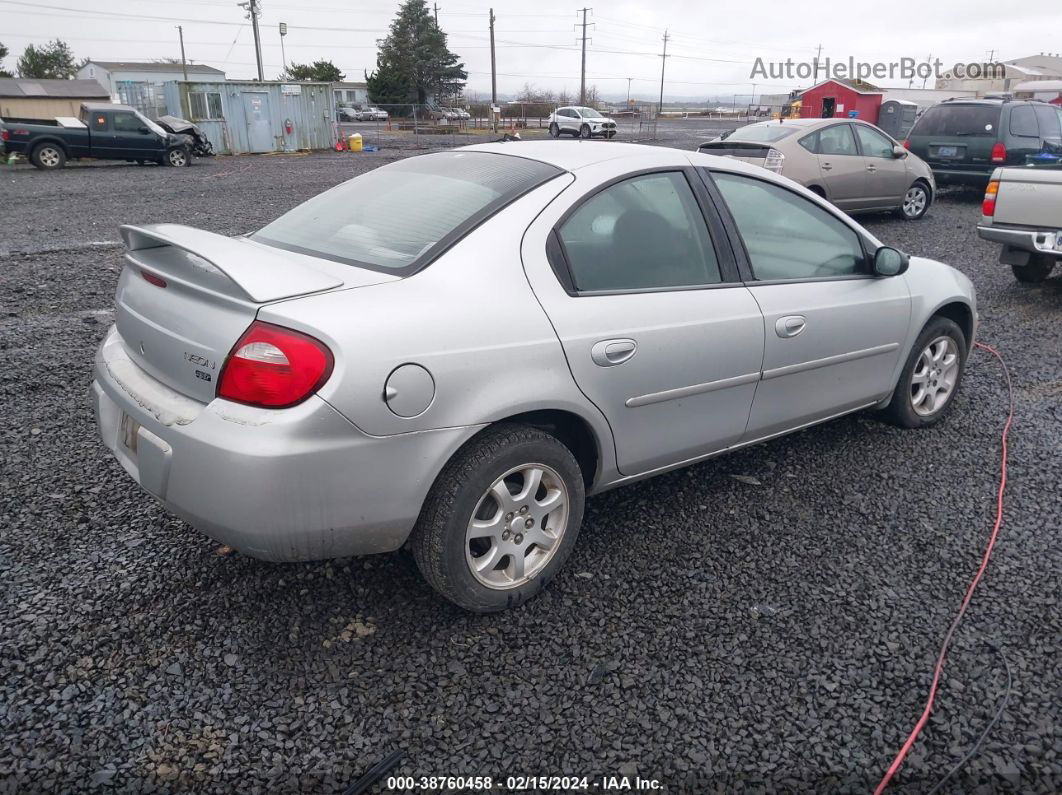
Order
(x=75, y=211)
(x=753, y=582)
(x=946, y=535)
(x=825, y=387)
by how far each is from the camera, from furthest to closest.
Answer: (x=75, y=211) → (x=825, y=387) → (x=946, y=535) → (x=753, y=582)

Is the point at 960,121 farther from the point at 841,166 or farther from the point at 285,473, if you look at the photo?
the point at 285,473

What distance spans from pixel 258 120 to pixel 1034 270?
25471 millimetres

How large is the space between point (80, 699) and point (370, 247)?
167cm

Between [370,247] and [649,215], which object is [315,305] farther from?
[649,215]

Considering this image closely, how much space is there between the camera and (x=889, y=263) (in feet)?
12.0

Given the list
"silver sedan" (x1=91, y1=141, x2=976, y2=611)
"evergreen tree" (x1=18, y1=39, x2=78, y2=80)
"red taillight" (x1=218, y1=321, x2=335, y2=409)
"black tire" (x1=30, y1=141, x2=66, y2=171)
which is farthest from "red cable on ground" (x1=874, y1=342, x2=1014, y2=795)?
"evergreen tree" (x1=18, y1=39, x2=78, y2=80)

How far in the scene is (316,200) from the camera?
337cm

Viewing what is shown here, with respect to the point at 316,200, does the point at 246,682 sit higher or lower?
lower

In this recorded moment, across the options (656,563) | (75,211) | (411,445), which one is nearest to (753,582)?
(656,563)

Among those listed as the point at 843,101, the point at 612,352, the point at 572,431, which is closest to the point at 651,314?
the point at 612,352

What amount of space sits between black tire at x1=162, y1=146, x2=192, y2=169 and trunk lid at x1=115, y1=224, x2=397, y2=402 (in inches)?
817

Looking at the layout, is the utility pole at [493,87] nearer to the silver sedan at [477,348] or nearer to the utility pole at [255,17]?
the utility pole at [255,17]

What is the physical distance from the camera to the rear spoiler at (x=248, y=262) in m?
2.29

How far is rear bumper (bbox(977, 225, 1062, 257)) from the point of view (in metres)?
6.88
